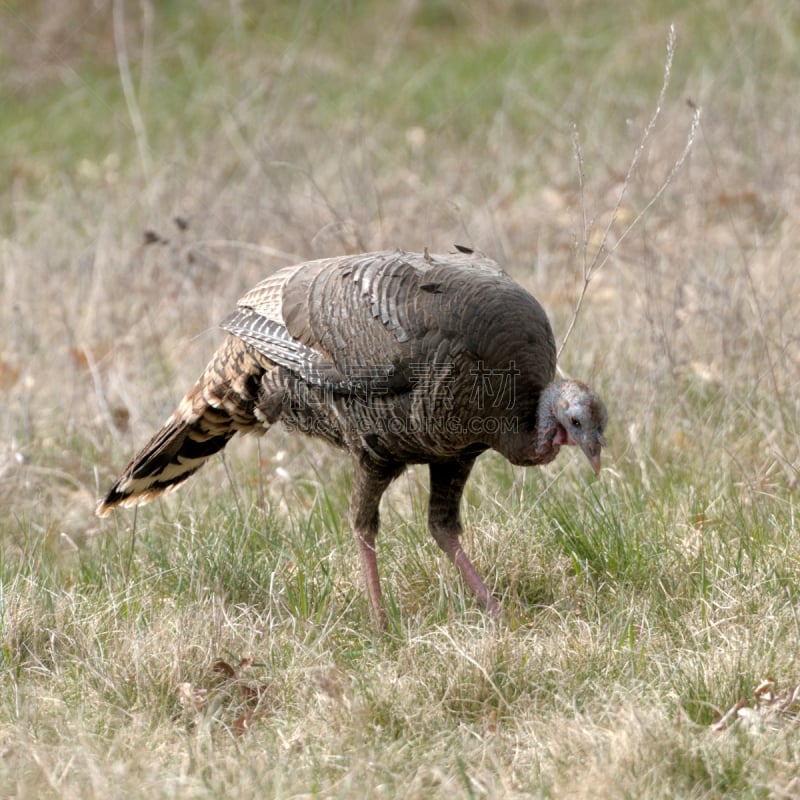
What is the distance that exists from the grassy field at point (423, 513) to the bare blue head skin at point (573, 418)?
41 centimetres

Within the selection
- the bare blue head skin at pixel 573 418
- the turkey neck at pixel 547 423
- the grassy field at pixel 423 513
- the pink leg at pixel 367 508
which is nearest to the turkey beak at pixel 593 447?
the bare blue head skin at pixel 573 418

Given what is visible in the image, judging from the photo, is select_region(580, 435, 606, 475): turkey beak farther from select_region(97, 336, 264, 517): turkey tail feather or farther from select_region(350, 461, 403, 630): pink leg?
select_region(97, 336, 264, 517): turkey tail feather

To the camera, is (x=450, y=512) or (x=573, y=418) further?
(x=450, y=512)

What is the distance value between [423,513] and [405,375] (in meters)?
0.75

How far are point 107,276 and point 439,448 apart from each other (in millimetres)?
3464

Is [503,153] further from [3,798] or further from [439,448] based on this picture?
[3,798]

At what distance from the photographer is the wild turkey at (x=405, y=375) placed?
3727 mm

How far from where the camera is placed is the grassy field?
3.06 m

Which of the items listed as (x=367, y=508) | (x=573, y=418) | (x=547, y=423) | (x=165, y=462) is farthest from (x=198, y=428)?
(x=573, y=418)

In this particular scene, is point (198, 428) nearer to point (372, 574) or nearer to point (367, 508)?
point (367, 508)

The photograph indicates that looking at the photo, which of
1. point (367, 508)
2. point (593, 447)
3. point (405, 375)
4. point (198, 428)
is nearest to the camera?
point (593, 447)

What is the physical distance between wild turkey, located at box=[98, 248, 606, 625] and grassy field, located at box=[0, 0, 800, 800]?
0.31 m

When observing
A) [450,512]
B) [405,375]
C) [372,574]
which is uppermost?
[405,375]

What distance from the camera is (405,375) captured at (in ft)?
12.4
